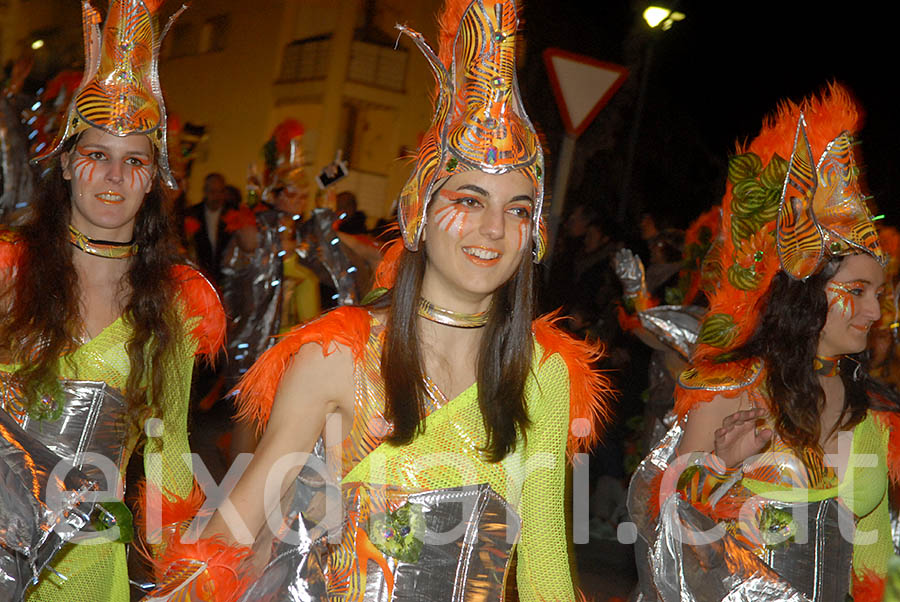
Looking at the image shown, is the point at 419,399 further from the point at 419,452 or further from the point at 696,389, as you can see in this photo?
the point at 696,389

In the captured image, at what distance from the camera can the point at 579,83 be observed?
21.4ft

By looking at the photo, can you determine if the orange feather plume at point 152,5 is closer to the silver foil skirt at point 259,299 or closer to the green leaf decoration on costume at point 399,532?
the green leaf decoration on costume at point 399,532

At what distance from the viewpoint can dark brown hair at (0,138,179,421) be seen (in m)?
3.28

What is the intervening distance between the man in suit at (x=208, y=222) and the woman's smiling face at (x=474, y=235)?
671cm

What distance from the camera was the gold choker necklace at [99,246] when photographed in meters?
3.53

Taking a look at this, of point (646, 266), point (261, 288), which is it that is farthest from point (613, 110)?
point (261, 288)

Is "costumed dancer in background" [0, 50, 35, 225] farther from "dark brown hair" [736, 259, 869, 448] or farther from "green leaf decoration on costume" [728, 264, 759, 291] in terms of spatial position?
"dark brown hair" [736, 259, 869, 448]

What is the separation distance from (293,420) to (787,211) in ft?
6.41

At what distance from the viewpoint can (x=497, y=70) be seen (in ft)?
8.70

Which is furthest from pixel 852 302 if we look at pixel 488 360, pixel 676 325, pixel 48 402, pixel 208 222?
pixel 208 222

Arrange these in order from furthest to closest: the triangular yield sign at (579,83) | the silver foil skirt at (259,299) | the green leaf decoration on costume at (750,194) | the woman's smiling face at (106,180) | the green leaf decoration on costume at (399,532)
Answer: the silver foil skirt at (259,299), the triangular yield sign at (579,83), the green leaf decoration on costume at (750,194), the woman's smiling face at (106,180), the green leaf decoration on costume at (399,532)

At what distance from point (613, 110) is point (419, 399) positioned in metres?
10.1

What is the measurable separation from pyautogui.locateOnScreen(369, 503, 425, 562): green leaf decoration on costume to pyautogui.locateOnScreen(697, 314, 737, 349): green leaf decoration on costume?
1.72 meters

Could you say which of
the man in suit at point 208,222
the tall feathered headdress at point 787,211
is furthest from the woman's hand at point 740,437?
the man in suit at point 208,222
